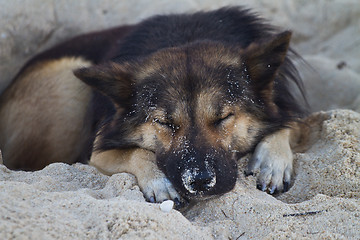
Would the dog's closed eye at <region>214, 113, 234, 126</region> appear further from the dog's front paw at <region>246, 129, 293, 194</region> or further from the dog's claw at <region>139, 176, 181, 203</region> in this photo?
the dog's claw at <region>139, 176, 181, 203</region>

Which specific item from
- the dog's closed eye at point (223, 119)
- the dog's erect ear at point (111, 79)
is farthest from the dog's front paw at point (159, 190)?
the dog's erect ear at point (111, 79)

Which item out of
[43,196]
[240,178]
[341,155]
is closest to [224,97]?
[240,178]

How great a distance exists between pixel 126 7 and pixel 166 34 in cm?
225

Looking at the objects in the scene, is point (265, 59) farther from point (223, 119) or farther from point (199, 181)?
point (199, 181)

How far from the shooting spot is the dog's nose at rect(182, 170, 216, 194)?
8.91ft

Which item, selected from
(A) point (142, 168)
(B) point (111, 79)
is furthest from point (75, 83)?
(A) point (142, 168)

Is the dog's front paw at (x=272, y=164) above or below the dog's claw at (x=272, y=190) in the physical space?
above

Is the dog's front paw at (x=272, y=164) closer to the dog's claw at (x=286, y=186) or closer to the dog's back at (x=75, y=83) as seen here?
the dog's claw at (x=286, y=186)

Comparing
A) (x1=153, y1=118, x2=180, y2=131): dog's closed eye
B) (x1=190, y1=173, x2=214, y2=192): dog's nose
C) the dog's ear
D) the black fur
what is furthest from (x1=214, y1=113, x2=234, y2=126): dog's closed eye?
(x1=190, y1=173, x2=214, y2=192): dog's nose

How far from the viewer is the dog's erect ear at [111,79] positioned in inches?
131

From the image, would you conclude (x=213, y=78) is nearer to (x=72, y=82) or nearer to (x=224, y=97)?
(x=224, y=97)

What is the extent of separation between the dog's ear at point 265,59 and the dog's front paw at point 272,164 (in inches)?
15.5

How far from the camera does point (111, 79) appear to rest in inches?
132

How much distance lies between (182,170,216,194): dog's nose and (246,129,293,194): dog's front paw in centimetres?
56
